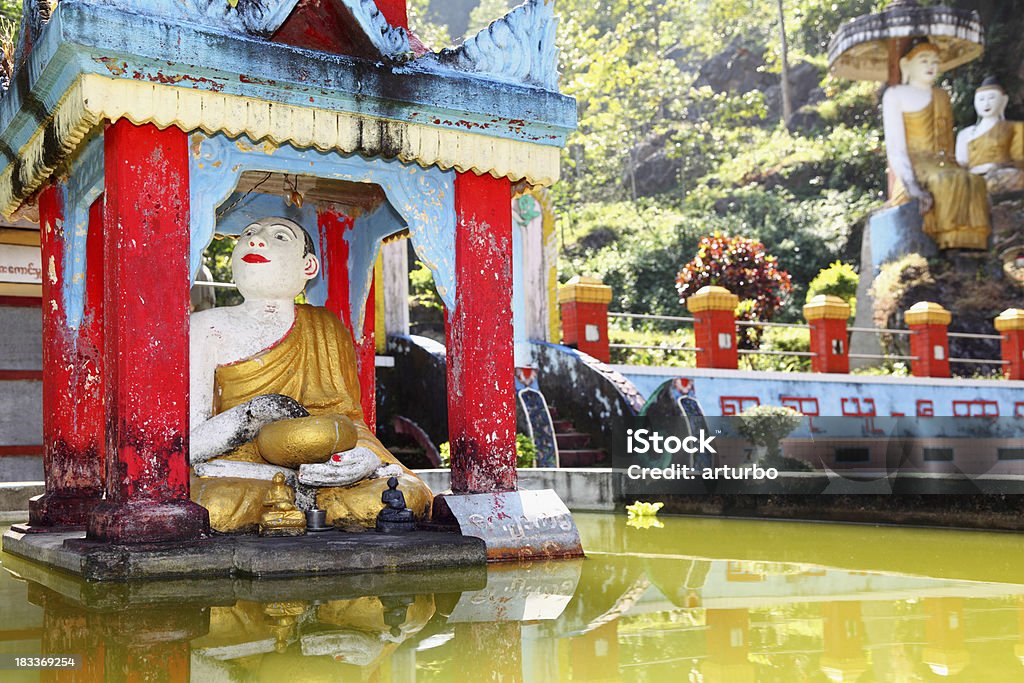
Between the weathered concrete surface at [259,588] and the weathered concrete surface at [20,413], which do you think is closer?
the weathered concrete surface at [259,588]

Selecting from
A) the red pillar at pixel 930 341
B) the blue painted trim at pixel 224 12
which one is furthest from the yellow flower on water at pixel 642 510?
the red pillar at pixel 930 341

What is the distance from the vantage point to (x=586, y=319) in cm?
1483

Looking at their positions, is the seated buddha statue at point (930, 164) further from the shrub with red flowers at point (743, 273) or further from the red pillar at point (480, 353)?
the red pillar at point (480, 353)

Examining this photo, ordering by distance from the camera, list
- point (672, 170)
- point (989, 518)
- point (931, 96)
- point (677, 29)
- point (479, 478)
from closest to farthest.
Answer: point (479, 478), point (989, 518), point (931, 96), point (672, 170), point (677, 29)

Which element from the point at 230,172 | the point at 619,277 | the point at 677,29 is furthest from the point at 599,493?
the point at 677,29

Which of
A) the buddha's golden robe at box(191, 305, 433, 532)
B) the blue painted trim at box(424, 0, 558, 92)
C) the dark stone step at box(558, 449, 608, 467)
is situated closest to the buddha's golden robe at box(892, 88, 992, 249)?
the dark stone step at box(558, 449, 608, 467)

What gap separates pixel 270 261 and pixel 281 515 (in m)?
1.85

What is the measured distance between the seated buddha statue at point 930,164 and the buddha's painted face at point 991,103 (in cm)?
225

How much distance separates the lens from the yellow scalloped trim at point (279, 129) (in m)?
5.70

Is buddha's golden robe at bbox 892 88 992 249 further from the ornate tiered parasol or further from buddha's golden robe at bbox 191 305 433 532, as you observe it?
buddha's golden robe at bbox 191 305 433 532

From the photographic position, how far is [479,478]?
6625 millimetres

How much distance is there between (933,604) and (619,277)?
2713 cm

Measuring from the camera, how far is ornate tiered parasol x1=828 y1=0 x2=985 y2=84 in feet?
81.3

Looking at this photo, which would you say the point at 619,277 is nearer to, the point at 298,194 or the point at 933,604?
the point at 298,194
